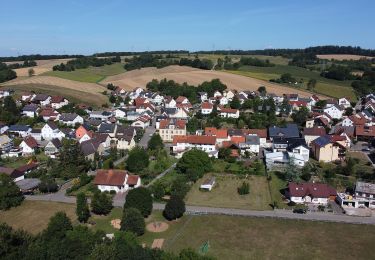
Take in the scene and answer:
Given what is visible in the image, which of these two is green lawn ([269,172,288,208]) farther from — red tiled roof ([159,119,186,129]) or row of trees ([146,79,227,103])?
row of trees ([146,79,227,103])

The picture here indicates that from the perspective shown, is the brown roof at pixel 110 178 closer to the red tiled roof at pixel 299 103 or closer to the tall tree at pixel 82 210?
the tall tree at pixel 82 210

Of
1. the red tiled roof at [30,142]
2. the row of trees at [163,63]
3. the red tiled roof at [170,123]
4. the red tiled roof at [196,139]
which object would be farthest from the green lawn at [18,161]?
the row of trees at [163,63]

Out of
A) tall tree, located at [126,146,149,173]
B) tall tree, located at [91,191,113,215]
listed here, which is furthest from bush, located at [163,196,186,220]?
tall tree, located at [126,146,149,173]

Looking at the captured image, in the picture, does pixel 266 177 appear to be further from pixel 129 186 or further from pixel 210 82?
pixel 210 82

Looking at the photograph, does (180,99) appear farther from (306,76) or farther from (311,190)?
(306,76)

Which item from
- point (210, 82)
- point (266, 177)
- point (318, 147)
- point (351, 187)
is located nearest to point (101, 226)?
point (266, 177)

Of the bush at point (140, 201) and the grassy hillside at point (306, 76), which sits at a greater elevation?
the grassy hillside at point (306, 76)
